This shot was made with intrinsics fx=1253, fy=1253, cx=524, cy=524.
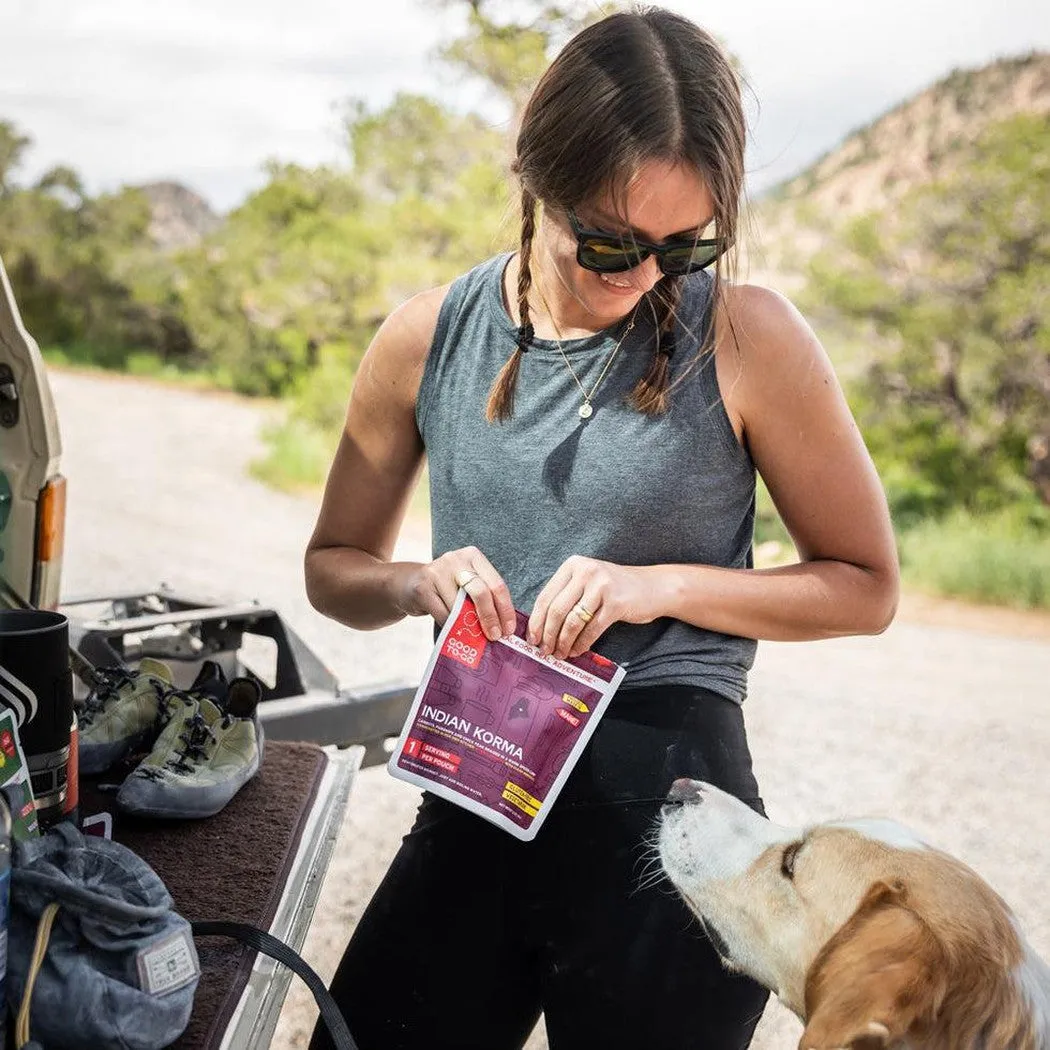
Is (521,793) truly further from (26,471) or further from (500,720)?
(26,471)

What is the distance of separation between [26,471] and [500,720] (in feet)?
4.87

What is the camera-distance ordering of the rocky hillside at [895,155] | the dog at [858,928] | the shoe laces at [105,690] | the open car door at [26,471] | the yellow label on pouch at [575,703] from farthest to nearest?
the rocky hillside at [895,155]
the open car door at [26,471]
the shoe laces at [105,690]
the yellow label on pouch at [575,703]
the dog at [858,928]

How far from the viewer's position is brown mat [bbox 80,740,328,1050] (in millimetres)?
1546

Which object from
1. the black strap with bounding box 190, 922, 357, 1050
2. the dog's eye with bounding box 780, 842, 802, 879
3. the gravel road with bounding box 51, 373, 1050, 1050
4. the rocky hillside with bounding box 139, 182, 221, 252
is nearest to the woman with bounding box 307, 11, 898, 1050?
the dog's eye with bounding box 780, 842, 802, 879

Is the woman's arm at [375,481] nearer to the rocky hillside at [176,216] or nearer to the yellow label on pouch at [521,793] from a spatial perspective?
the yellow label on pouch at [521,793]

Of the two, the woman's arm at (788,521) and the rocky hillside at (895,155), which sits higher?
the rocky hillside at (895,155)

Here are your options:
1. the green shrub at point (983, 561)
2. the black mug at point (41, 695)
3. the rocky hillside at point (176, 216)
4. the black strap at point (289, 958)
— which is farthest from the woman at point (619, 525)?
the rocky hillside at point (176, 216)

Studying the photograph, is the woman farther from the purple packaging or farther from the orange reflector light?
the orange reflector light

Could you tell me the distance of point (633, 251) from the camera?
5.83 feet

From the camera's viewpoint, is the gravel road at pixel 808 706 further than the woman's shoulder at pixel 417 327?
Yes

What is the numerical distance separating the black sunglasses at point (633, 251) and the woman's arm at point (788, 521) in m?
0.09

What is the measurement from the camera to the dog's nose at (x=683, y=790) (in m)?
1.84

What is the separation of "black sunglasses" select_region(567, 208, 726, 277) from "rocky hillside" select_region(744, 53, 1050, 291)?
29.0ft

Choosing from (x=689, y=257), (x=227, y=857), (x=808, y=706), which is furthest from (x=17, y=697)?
(x=808, y=706)
